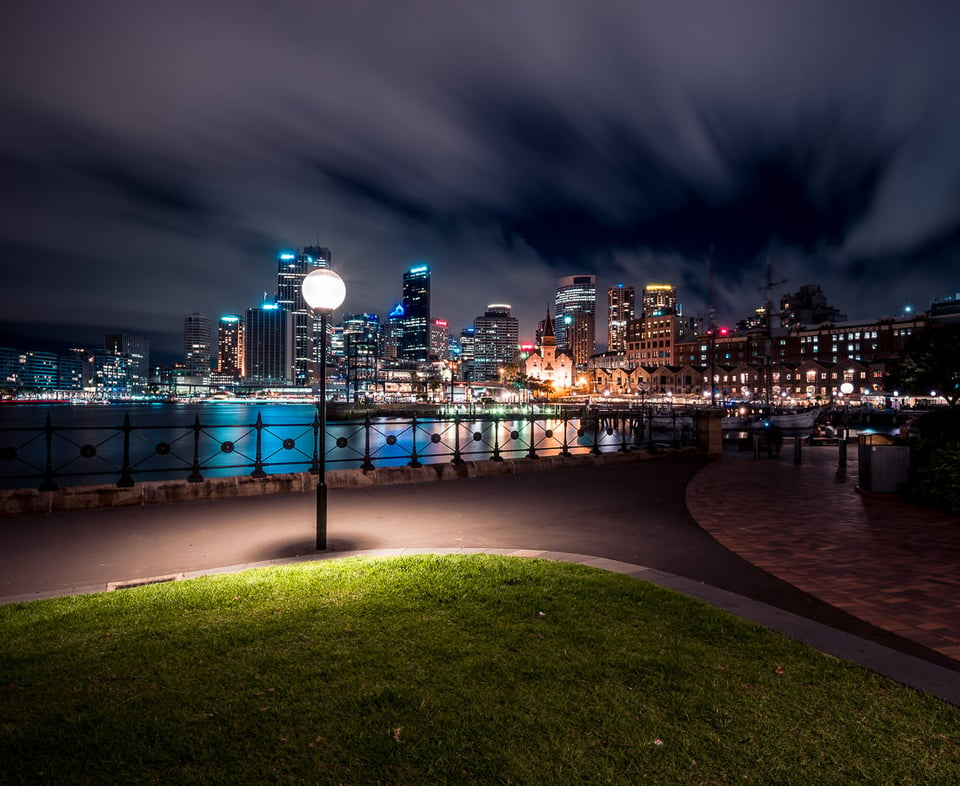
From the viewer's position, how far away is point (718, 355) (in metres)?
138

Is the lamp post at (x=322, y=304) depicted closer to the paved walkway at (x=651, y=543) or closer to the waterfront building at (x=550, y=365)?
the paved walkway at (x=651, y=543)

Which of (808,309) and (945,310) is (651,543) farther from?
(808,309)

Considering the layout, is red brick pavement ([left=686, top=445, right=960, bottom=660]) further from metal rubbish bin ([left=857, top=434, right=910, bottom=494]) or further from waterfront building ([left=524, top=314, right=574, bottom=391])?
waterfront building ([left=524, top=314, right=574, bottom=391])

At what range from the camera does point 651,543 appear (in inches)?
280

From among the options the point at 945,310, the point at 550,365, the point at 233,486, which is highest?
the point at 945,310

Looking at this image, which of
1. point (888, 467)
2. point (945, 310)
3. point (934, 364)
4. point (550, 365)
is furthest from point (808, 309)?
point (888, 467)

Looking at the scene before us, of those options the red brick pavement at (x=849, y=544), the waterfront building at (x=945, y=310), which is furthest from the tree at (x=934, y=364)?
the waterfront building at (x=945, y=310)

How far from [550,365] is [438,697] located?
17807 cm

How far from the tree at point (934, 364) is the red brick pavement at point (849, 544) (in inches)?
1578

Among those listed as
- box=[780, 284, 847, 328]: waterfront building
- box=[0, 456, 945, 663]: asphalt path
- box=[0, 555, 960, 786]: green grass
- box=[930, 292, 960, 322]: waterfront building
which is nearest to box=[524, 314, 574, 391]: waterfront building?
box=[780, 284, 847, 328]: waterfront building

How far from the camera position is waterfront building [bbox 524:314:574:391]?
578 feet

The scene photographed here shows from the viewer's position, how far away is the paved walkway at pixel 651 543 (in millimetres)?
4648

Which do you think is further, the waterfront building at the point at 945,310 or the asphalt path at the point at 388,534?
the waterfront building at the point at 945,310

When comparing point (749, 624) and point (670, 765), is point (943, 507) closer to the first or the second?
point (749, 624)
